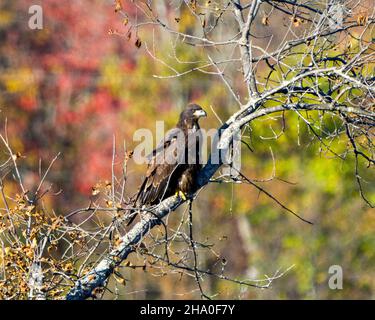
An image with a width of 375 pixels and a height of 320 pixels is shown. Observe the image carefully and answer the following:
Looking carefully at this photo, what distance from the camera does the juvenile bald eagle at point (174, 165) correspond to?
9.05 m

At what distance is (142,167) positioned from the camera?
19.1 meters

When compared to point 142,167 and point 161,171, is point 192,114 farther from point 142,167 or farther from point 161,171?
point 142,167

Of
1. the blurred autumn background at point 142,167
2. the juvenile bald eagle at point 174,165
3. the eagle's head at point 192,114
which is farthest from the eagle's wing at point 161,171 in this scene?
the blurred autumn background at point 142,167

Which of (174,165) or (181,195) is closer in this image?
(181,195)

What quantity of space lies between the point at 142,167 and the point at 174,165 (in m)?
9.82

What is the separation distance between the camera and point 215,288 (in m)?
20.7

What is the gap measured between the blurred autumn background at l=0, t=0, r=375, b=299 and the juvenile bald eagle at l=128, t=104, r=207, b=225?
1.29 metres

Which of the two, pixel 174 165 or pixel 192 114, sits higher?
pixel 192 114

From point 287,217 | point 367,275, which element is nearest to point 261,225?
point 287,217

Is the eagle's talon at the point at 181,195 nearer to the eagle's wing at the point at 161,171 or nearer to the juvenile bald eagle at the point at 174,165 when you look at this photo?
the juvenile bald eagle at the point at 174,165

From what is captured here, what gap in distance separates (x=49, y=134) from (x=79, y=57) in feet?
9.43

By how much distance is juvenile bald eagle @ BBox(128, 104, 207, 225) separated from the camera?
29.7ft

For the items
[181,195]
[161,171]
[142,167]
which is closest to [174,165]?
[161,171]
